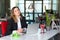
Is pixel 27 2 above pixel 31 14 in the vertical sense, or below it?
above

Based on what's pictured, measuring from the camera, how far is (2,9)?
12766 millimetres

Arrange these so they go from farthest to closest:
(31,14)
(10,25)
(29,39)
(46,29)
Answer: (31,14) → (46,29) → (10,25) → (29,39)

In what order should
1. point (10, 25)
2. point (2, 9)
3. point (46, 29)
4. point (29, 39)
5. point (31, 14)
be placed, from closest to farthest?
1. point (29, 39)
2. point (10, 25)
3. point (46, 29)
4. point (2, 9)
5. point (31, 14)

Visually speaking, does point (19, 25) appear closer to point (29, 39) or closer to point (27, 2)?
point (29, 39)

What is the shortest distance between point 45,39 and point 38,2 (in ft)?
36.9

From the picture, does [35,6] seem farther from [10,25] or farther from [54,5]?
[10,25]

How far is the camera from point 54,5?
13664 millimetres

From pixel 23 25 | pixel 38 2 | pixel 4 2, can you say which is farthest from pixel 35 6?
pixel 23 25

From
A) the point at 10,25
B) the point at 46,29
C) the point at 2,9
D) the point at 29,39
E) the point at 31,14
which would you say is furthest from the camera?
the point at 31,14

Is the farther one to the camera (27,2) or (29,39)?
(27,2)

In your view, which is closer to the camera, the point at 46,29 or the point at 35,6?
the point at 46,29

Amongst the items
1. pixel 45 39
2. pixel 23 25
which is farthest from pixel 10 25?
pixel 45 39

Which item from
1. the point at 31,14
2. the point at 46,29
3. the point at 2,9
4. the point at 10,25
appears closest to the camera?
the point at 10,25

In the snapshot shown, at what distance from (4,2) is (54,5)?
3541 mm
